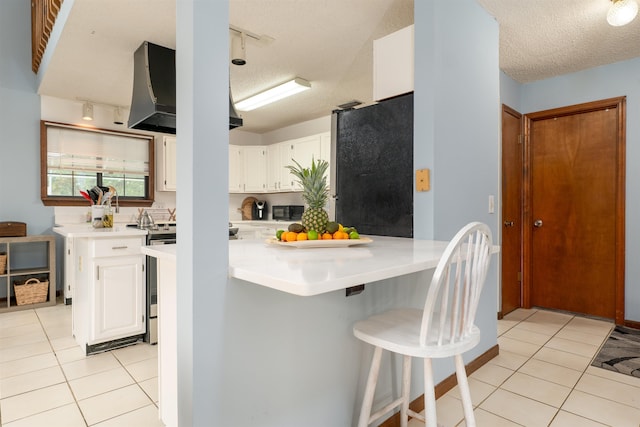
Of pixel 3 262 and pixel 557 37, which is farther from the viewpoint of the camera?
pixel 3 262

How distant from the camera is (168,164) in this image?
4.96 m

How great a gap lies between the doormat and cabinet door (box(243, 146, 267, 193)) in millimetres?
4539

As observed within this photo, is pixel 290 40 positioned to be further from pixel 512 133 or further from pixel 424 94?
pixel 512 133

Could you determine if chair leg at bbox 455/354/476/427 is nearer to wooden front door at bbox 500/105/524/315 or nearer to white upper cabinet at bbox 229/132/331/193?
wooden front door at bbox 500/105/524/315

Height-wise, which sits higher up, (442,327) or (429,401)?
(442,327)

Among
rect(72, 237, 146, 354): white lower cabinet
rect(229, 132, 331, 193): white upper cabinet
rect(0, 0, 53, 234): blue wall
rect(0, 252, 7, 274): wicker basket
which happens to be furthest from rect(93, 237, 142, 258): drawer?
rect(229, 132, 331, 193): white upper cabinet

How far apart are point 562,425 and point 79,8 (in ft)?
12.2

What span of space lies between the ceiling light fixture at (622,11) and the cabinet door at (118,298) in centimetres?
362

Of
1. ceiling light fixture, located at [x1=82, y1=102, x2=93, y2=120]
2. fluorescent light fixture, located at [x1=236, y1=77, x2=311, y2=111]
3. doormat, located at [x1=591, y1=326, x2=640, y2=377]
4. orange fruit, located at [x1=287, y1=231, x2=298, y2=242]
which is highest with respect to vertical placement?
fluorescent light fixture, located at [x1=236, y1=77, x2=311, y2=111]

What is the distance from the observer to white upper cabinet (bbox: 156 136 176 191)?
496 centimetres

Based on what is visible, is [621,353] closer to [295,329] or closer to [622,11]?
[622,11]

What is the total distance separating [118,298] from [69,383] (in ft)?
2.08

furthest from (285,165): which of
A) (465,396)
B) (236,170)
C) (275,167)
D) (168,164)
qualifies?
(465,396)

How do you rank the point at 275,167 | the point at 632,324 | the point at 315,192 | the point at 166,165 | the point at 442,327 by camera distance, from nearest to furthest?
the point at 442,327
the point at 315,192
the point at 632,324
the point at 166,165
the point at 275,167
